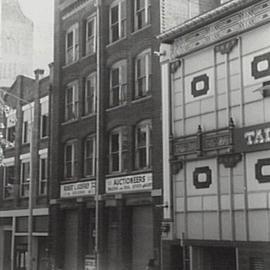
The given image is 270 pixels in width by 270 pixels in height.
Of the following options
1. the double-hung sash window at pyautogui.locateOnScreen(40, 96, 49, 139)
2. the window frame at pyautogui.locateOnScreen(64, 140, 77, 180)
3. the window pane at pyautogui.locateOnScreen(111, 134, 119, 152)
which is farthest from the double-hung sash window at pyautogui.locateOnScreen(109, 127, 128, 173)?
the double-hung sash window at pyautogui.locateOnScreen(40, 96, 49, 139)

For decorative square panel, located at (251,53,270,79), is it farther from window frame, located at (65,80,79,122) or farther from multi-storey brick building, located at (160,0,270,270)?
window frame, located at (65,80,79,122)

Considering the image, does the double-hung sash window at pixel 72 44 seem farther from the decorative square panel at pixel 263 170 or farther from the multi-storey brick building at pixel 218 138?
the decorative square panel at pixel 263 170

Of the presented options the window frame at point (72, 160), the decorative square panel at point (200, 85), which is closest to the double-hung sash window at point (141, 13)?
the decorative square panel at point (200, 85)

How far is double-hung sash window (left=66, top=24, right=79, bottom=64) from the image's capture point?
101 feet

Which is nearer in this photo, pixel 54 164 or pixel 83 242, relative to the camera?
pixel 83 242

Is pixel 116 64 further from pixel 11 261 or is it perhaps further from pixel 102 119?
pixel 11 261

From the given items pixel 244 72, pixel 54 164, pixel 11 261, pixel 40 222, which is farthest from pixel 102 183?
pixel 11 261

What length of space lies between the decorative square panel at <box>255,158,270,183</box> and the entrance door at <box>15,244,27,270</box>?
62.6ft

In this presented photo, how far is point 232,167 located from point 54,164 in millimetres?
13600

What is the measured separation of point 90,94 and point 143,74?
4.50 meters

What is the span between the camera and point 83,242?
28.2 metres

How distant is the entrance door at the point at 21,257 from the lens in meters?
34.4

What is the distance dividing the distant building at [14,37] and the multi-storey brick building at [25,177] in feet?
31.8

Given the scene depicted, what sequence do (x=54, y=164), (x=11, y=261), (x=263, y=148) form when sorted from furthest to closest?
(x=11, y=261) → (x=54, y=164) → (x=263, y=148)
